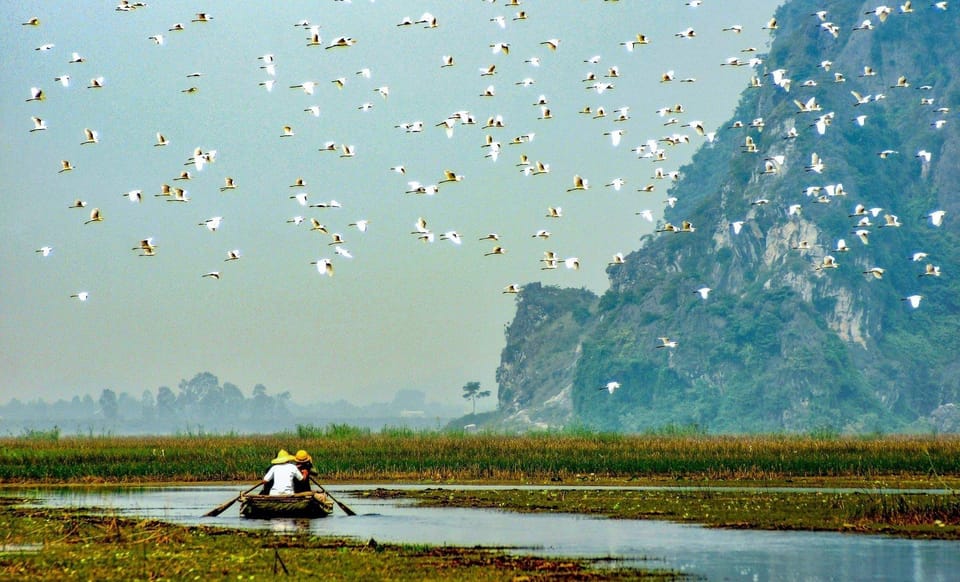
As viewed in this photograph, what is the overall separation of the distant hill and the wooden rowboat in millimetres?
115128

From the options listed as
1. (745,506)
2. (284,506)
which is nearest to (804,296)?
(745,506)

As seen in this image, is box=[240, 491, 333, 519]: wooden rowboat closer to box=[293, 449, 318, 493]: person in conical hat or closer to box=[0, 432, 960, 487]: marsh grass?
box=[293, 449, 318, 493]: person in conical hat

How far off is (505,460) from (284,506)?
24242mm

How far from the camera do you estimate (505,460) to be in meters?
63.5

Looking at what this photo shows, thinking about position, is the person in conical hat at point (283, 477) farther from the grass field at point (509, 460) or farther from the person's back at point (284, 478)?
the grass field at point (509, 460)

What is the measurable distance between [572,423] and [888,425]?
43006 mm

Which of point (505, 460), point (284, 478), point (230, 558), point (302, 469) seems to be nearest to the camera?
point (230, 558)

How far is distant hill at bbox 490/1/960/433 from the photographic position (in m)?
160

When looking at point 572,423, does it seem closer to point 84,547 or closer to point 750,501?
point 750,501

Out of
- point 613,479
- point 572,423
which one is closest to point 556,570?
point 613,479

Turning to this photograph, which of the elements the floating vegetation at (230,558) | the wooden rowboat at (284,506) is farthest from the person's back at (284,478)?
the floating vegetation at (230,558)

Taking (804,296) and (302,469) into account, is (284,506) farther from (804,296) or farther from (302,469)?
(804,296)

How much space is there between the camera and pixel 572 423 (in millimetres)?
182000

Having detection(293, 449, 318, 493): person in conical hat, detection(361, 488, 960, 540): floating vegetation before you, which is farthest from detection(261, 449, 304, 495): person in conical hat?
detection(361, 488, 960, 540): floating vegetation
